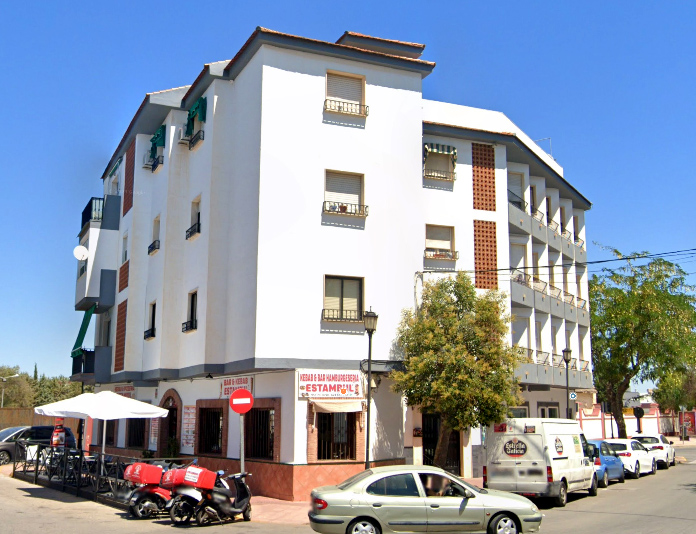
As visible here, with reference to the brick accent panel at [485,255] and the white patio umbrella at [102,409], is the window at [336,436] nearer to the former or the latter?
the white patio umbrella at [102,409]

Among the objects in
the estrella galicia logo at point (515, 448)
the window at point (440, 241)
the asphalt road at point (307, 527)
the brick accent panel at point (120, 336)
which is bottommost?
the asphalt road at point (307, 527)

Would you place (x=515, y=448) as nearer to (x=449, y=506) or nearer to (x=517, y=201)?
(x=449, y=506)

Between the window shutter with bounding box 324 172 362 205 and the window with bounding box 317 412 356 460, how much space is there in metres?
6.52

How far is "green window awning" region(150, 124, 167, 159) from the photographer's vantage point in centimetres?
2767

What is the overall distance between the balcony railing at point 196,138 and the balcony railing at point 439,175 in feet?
26.2

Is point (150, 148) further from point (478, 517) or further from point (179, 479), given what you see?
point (478, 517)

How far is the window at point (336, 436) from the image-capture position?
2006 cm

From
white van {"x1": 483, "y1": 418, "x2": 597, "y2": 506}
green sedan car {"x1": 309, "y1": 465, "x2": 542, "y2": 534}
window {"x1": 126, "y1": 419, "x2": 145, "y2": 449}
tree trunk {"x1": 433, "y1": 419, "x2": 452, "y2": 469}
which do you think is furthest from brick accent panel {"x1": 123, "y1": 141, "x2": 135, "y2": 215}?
green sedan car {"x1": 309, "y1": 465, "x2": 542, "y2": 534}

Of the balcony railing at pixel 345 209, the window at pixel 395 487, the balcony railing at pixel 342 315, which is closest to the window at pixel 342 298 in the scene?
the balcony railing at pixel 342 315

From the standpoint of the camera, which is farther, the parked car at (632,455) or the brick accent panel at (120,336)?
the brick accent panel at (120,336)

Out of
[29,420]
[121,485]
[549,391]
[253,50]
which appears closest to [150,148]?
[253,50]

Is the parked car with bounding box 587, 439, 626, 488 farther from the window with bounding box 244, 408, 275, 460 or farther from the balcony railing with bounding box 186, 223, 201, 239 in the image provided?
the balcony railing with bounding box 186, 223, 201, 239

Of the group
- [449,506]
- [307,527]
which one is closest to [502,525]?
[449,506]

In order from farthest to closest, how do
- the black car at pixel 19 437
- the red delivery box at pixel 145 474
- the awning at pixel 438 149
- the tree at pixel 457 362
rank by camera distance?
the black car at pixel 19 437 → the awning at pixel 438 149 → the tree at pixel 457 362 → the red delivery box at pixel 145 474
